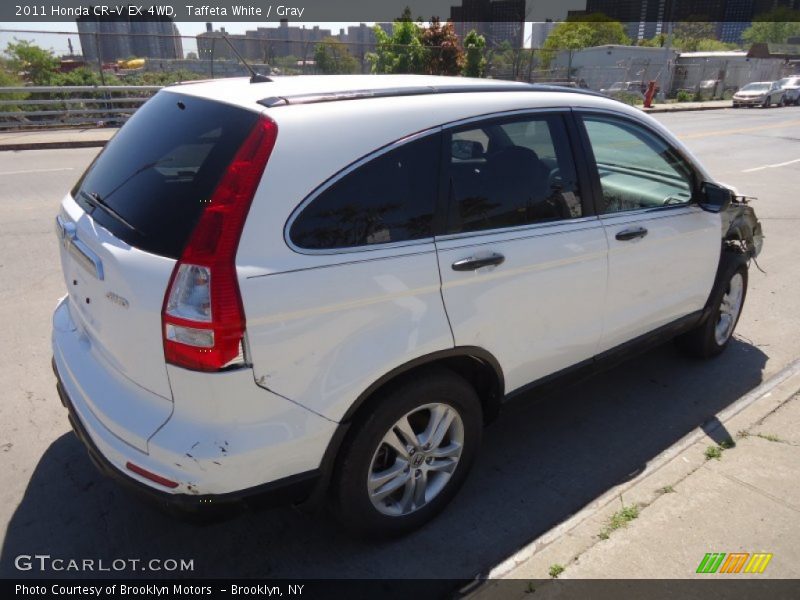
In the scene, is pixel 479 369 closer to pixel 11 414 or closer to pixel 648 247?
pixel 648 247

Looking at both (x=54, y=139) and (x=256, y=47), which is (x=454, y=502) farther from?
(x=256, y=47)

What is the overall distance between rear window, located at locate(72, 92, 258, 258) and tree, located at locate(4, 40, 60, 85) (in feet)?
66.0

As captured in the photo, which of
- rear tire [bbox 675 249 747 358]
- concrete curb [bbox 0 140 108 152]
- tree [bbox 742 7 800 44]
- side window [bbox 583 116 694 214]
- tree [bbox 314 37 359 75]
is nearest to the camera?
side window [bbox 583 116 694 214]

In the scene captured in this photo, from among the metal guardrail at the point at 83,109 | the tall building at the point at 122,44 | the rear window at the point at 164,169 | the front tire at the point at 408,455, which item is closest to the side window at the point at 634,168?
the front tire at the point at 408,455

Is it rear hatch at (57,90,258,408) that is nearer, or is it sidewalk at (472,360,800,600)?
rear hatch at (57,90,258,408)

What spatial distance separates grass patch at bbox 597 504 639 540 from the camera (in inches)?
107

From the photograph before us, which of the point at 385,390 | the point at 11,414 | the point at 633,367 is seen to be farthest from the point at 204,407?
the point at 633,367

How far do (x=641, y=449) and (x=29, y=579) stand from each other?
303 centimetres

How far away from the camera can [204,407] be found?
2.09 metres

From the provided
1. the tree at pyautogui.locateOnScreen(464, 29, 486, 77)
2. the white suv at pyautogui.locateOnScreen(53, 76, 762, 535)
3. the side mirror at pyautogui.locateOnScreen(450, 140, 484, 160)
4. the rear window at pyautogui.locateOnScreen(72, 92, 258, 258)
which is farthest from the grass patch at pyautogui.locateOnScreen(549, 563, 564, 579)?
the tree at pyautogui.locateOnScreen(464, 29, 486, 77)

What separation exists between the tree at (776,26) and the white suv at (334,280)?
104 meters

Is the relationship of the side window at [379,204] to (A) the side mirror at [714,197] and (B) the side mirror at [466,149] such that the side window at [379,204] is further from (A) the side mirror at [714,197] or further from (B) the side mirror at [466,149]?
(A) the side mirror at [714,197]

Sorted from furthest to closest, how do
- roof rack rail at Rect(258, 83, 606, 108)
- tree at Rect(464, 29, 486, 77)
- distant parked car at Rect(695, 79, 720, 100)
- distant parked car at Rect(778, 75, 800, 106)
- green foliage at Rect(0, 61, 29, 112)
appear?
distant parked car at Rect(695, 79, 720, 100) → distant parked car at Rect(778, 75, 800, 106) → tree at Rect(464, 29, 486, 77) → green foliage at Rect(0, 61, 29, 112) → roof rack rail at Rect(258, 83, 606, 108)

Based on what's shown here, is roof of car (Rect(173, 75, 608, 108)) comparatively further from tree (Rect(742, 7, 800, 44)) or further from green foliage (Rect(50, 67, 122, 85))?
tree (Rect(742, 7, 800, 44))
